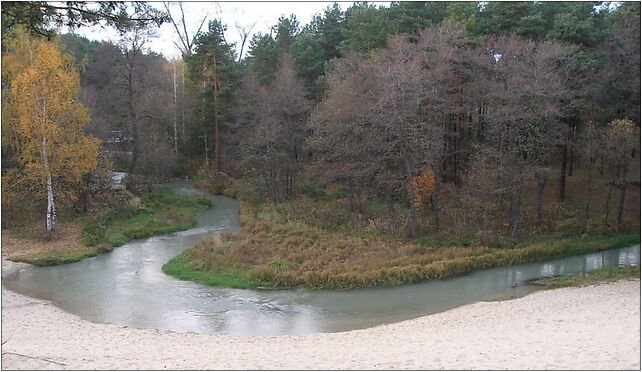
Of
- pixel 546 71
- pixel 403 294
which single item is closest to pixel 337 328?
pixel 403 294

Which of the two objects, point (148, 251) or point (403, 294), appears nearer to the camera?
point (403, 294)

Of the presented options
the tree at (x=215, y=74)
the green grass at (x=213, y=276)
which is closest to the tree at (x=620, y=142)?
the green grass at (x=213, y=276)

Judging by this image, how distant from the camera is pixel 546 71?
77.4 ft

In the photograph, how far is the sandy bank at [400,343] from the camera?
10211 millimetres

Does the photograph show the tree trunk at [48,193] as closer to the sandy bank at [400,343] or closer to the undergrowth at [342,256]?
the undergrowth at [342,256]

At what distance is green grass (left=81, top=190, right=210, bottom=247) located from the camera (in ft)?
83.2

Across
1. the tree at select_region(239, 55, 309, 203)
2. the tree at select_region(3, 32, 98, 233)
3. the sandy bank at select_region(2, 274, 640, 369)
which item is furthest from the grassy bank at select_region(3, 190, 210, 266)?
the sandy bank at select_region(2, 274, 640, 369)

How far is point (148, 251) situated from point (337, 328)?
12772 mm

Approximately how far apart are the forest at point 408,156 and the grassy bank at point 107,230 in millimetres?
159

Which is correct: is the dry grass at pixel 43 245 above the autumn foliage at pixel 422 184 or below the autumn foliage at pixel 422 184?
below

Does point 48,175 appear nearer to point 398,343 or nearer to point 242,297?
point 242,297

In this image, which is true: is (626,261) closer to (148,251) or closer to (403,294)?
(403,294)

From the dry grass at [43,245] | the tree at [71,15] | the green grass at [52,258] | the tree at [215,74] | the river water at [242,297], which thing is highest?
the tree at [215,74]

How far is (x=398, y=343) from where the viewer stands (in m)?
12.1
